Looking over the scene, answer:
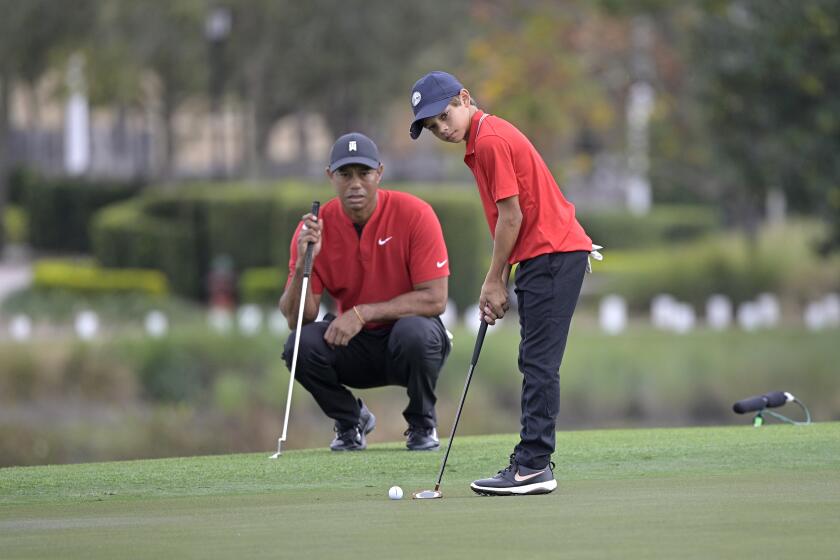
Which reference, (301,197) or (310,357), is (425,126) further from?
(301,197)

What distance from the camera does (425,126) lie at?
741 cm

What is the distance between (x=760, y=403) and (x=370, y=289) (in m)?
2.24

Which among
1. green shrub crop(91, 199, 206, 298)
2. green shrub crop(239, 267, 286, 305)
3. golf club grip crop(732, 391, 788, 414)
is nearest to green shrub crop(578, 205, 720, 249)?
green shrub crop(91, 199, 206, 298)

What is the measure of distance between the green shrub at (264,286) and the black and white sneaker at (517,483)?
1899 centimetres

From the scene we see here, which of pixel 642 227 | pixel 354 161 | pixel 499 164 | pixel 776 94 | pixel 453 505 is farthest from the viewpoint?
pixel 642 227

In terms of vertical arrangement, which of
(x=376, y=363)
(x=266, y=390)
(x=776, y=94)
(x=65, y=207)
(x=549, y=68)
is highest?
(x=549, y=68)

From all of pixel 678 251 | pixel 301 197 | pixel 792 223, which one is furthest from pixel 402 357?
pixel 792 223

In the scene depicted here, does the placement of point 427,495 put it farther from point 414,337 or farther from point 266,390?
point 266,390

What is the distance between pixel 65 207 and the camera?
138 ft

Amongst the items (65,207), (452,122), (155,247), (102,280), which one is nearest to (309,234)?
(452,122)

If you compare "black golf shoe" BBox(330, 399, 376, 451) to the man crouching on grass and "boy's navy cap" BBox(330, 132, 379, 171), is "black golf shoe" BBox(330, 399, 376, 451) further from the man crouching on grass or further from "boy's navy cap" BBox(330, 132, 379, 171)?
"boy's navy cap" BBox(330, 132, 379, 171)

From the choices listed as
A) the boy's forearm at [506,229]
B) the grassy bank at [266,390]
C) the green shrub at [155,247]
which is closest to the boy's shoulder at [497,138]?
the boy's forearm at [506,229]

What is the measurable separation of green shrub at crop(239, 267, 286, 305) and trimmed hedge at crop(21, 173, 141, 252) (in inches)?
554

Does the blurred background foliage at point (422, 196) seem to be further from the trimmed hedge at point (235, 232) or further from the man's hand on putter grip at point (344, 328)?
the man's hand on putter grip at point (344, 328)
